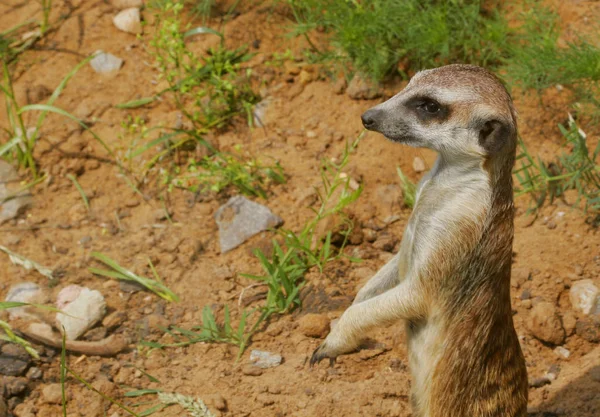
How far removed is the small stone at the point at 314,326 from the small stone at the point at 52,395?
3.52 ft

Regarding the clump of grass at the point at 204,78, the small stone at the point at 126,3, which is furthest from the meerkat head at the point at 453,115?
the small stone at the point at 126,3

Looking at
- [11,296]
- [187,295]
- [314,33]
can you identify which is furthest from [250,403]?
[314,33]

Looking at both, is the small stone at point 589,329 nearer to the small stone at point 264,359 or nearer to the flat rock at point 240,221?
the small stone at point 264,359

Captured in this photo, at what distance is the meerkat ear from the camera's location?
2555mm

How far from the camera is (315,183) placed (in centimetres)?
422

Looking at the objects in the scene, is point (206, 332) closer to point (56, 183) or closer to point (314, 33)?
point (56, 183)

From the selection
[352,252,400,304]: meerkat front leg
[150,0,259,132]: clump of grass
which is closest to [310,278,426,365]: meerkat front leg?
[352,252,400,304]: meerkat front leg

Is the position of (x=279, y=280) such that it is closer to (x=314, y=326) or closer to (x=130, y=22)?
(x=314, y=326)

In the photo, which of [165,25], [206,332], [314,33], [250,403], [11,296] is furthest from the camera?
[314,33]

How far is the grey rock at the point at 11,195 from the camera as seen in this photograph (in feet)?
13.5

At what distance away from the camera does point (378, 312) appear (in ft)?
9.11

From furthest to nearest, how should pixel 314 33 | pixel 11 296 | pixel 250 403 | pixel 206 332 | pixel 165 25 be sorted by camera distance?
pixel 314 33, pixel 165 25, pixel 11 296, pixel 206 332, pixel 250 403

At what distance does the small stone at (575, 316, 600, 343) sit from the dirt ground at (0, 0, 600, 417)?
0.13ft

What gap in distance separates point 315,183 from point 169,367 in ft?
4.46
